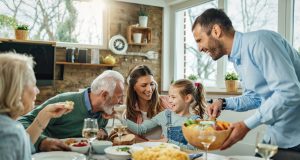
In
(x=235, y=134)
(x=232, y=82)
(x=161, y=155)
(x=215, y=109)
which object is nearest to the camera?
(x=161, y=155)

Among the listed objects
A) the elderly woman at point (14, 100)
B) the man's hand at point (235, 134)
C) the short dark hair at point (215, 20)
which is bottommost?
the man's hand at point (235, 134)

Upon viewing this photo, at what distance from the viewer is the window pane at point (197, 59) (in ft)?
17.4

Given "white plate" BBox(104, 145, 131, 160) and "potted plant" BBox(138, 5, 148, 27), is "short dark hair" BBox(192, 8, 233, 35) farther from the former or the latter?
"potted plant" BBox(138, 5, 148, 27)

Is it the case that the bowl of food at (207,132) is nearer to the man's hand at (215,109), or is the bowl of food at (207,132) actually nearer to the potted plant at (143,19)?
the man's hand at (215,109)

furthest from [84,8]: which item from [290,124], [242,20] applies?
[290,124]

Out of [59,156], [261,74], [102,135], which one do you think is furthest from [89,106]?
[261,74]

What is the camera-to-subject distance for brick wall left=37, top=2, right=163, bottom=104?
196 inches

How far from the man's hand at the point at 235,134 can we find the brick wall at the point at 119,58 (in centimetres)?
383

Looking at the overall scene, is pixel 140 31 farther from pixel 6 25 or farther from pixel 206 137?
pixel 206 137

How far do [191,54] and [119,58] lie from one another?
1.40 metres

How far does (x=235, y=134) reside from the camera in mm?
Result: 1394

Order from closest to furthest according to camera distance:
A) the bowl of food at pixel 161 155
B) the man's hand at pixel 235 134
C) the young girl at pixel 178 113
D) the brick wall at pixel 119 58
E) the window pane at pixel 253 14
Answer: the bowl of food at pixel 161 155
the man's hand at pixel 235 134
the young girl at pixel 178 113
the window pane at pixel 253 14
the brick wall at pixel 119 58

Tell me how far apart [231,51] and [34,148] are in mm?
1223

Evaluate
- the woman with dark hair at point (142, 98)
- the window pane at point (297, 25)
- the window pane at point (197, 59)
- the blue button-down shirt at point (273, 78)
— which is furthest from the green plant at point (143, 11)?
the blue button-down shirt at point (273, 78)
